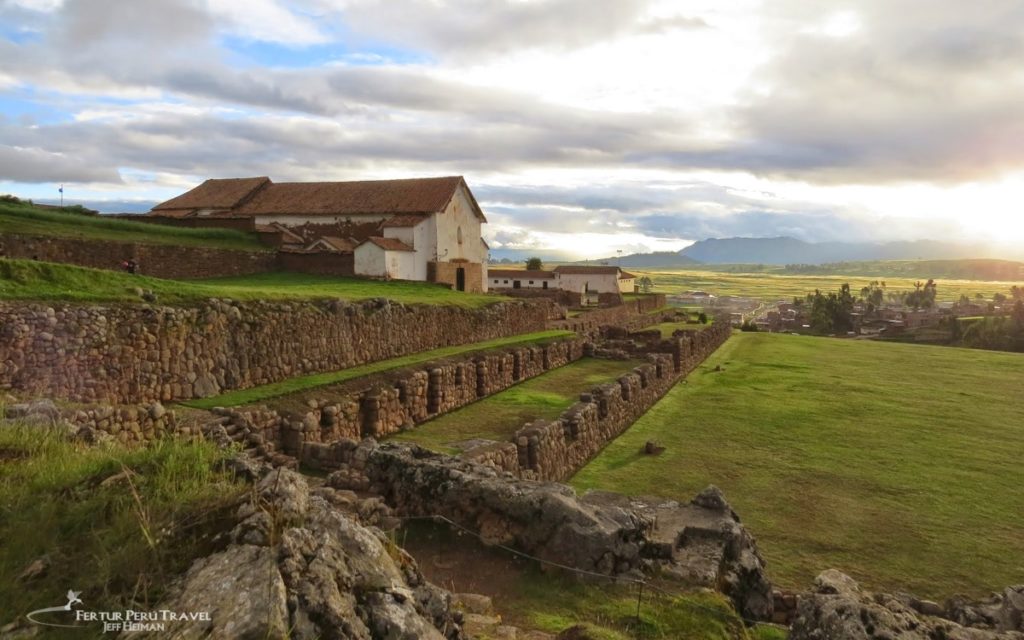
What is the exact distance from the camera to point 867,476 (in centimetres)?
1377

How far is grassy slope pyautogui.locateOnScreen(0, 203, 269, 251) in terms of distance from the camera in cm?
2109

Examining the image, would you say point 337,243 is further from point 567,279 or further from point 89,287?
point 567,279

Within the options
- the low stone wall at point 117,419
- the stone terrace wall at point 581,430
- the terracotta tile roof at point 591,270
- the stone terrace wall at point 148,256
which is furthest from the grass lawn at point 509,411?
the terracotta tile roof at point 591,270

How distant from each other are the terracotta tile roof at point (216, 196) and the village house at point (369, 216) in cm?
5

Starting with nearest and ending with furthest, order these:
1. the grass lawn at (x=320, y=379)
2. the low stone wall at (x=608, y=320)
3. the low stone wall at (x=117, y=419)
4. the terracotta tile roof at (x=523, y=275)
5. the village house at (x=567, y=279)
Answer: the low stone wall at (x=117, y=419) < the grass lawn at (x=320, y=379) < the low stone wall at (x=608, y=320) < the village house at (x=567, y=279) < the terracotta tile roof at (x=523, y=275)

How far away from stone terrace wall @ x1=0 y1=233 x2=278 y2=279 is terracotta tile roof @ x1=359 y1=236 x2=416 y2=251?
450 cm

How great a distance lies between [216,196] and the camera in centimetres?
4091

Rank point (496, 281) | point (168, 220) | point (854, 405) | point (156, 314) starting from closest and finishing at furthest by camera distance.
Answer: point (156, 314)
point (854, 405)
point (168, 220)
point (496, 281)

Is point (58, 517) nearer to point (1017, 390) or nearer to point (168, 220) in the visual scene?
point (1017, 390)

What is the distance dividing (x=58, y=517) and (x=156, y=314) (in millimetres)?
9697

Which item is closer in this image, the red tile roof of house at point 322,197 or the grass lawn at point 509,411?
the grass lawn at point 509,411

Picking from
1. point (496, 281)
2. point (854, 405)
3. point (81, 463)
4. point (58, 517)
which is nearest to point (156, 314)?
point (81, 463)

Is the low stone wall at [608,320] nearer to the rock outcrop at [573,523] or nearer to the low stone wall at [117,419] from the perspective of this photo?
the low stone wall at [117,419]

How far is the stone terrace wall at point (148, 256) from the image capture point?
1917 cm
